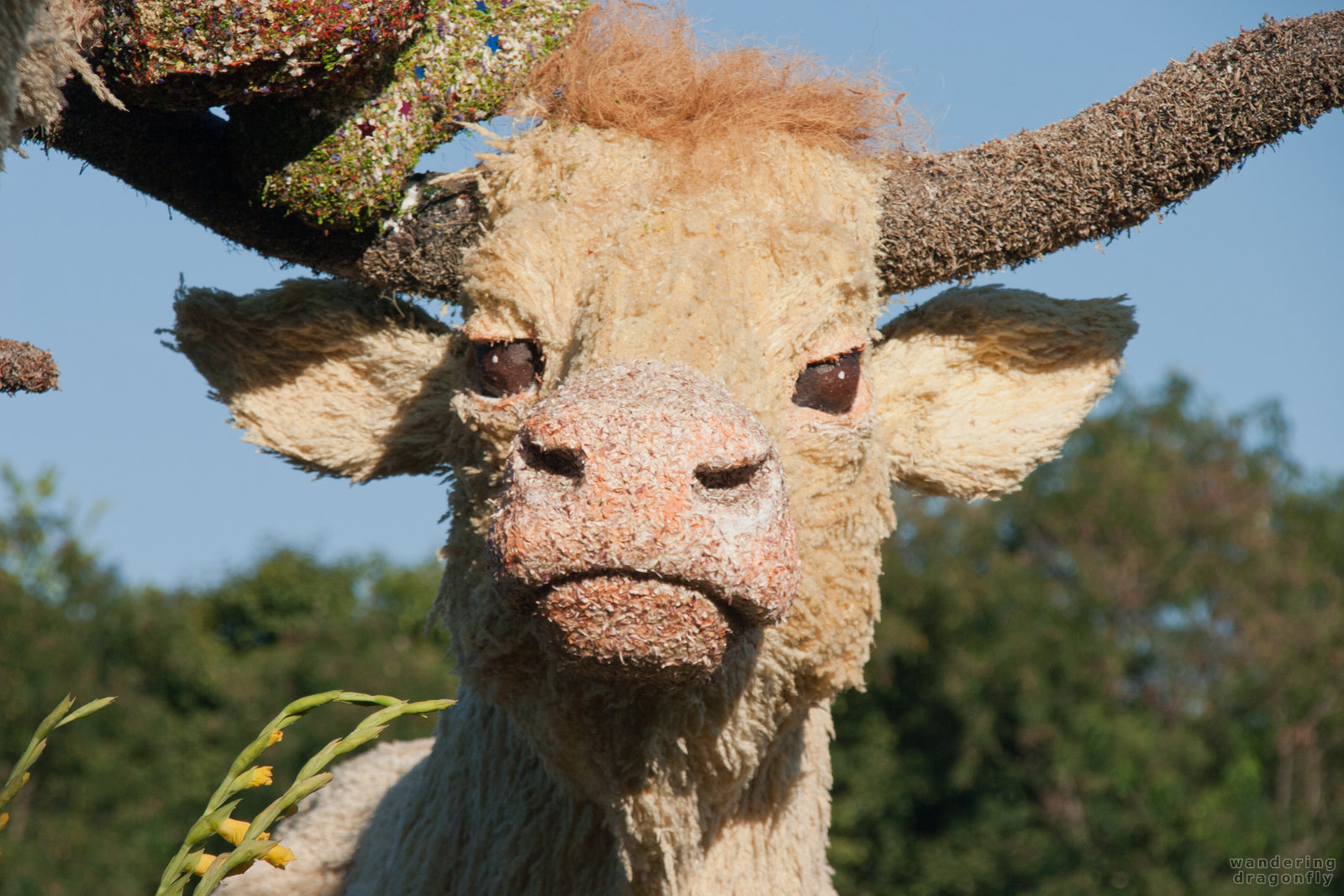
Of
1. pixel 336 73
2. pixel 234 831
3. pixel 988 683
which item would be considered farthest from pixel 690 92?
pixel 988 683

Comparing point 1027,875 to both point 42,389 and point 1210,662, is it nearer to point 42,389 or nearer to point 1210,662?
point 1210,662

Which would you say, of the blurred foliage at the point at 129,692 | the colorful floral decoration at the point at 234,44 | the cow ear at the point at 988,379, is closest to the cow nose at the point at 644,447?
the colorful floral decoration at the point at 234,44

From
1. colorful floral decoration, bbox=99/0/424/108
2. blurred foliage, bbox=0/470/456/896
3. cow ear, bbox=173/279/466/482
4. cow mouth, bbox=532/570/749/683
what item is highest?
colorful floral decoration, bbox=99/0/424/108

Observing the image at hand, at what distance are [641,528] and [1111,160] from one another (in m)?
1.54

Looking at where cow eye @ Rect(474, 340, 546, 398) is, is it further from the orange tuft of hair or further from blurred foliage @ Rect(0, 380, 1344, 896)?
blurred foliage @ Rect(0, 380, 1344, 896)

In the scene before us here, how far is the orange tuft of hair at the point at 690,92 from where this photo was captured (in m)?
3.35

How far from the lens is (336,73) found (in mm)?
2918

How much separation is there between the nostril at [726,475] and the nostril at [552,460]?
21cm

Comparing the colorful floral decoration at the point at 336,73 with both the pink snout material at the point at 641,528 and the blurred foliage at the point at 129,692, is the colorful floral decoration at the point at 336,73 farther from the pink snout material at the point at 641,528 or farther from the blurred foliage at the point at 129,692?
the blurred foliage at the point at 129,692

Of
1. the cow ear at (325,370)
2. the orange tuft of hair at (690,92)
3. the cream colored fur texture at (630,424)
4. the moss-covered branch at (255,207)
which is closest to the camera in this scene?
the cream colored fur texture at (630,424)

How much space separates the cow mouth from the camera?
2.35m

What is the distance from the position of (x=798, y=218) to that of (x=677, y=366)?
0.64 m

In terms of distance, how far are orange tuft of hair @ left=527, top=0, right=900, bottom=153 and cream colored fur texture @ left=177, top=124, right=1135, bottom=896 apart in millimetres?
76

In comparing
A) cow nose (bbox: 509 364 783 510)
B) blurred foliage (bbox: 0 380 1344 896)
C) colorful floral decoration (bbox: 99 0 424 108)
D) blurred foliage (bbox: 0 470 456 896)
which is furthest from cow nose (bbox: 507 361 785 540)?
blurred foliage (bbox: 0 380 1344 896)
